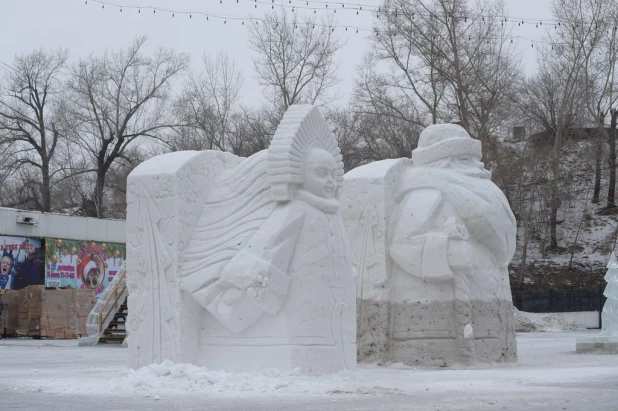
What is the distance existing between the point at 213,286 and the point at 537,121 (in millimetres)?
29937

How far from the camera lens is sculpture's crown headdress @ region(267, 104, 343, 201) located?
38.0 ft

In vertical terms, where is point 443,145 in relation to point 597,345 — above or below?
above

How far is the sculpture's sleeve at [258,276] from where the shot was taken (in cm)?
1119

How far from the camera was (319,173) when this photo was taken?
11.8 meters

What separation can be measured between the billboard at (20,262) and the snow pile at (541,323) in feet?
44.9

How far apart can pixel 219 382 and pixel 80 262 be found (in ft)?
69.2

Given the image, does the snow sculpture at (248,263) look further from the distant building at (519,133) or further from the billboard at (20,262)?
the distant building at (519,133)

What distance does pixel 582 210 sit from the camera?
136 feet

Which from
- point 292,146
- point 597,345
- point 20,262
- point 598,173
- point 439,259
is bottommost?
point 597,345

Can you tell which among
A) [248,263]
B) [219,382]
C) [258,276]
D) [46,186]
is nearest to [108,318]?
[248,263]

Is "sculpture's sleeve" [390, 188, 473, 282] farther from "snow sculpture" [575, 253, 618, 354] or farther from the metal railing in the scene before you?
the metal railing

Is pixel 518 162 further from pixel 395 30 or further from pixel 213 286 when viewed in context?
pixel 213 286

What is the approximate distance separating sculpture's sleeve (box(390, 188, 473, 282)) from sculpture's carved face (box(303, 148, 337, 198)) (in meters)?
2.76

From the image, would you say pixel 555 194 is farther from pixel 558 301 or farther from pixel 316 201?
pixel 316 201
